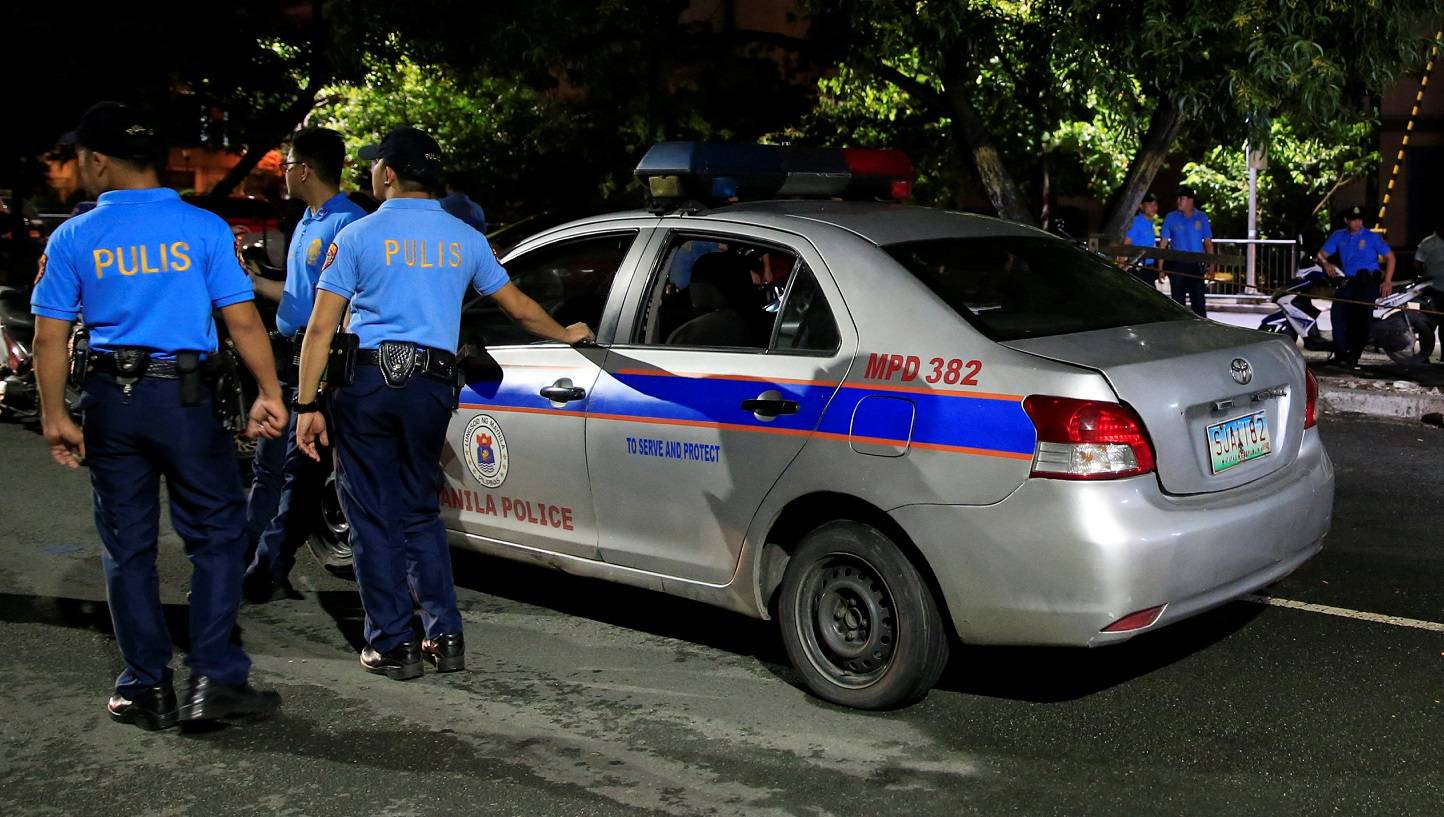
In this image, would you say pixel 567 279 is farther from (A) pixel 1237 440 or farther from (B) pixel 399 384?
(A) pixel 1237 440

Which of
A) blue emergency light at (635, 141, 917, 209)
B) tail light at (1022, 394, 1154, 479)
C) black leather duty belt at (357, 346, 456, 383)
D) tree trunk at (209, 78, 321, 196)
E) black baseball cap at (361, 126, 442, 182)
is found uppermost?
tree trunk at (209, 78, 321, 196)

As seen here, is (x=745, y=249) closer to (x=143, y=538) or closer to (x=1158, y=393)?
(x=1158, y=393)

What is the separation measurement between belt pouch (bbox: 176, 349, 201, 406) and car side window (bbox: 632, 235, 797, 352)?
1441 mm

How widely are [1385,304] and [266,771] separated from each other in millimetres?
11427

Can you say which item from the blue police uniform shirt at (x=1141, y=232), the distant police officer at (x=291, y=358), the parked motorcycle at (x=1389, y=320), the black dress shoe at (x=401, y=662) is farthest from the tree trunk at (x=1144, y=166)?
the black dress shoe at (x=401, y=662)

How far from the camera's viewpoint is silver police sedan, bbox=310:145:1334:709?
14.0 feet

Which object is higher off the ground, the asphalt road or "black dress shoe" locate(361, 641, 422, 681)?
"black dress shoe" locate(361, 641, 422, 681)

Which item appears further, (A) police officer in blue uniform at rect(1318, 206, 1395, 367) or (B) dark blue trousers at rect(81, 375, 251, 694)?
(A) police officer in blue uniform at rect(1318, 206, 1395, 367)

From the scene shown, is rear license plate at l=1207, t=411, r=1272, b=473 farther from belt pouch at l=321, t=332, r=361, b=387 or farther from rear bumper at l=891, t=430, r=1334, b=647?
belt pouch at l=321, t=332, r=361, b=387

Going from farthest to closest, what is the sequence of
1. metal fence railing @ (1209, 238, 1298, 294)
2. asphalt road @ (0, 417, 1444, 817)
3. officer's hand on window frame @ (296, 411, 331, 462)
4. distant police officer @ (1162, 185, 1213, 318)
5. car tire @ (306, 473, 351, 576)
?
1. metal fence railing @ (1209, 238, 1298, 294)
2. distant police officer @ (1162, 185, 1213, 318)
3. car tire @ (306, 473, 351, 576)
4. officer's hand on window frame @ (296, 411, 331, 462)
5. asphalt road @ (0, 417, 1444, 817)

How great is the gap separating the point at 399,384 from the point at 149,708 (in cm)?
119

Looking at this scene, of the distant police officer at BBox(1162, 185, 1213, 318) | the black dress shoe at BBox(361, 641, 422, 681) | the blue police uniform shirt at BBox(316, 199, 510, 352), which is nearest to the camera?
the blue police uniform shirt at BBox(316, 199, 510, 352)

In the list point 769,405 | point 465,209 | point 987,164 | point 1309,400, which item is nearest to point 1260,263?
point 987,164

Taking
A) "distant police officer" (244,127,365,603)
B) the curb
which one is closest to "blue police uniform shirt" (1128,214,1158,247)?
the curb
